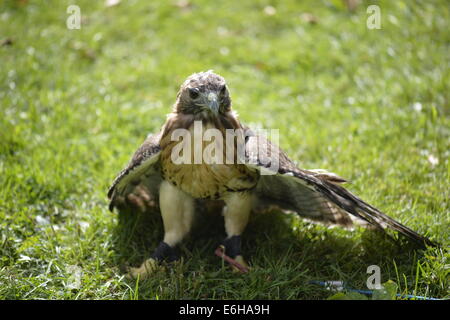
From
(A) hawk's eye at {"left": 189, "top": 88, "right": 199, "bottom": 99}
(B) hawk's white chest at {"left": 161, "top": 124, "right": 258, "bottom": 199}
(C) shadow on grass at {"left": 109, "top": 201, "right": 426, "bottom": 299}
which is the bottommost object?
(C) shadow on grass at {"left": 109, "top": 201, "right": 426, "bottom": 299}

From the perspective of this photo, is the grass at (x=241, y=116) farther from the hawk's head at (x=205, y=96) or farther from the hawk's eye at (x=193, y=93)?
the hawk's eye at (x=193, y=93)

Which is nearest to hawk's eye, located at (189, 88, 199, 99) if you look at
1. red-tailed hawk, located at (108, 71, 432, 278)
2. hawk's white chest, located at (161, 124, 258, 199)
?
red-tailed hawk, located at (108, 71, 432, 278)

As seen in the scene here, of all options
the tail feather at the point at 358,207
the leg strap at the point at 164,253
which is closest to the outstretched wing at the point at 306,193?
the tail feather at the point at 358,207

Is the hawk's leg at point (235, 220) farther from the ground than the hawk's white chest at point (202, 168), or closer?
closer

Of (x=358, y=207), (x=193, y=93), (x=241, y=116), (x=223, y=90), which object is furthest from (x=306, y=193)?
(x=241, y=116)

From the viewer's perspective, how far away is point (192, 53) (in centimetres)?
736

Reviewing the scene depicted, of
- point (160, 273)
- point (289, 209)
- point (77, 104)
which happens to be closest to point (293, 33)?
point (77, 104)

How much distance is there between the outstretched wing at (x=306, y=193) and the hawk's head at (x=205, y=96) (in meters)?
0.39

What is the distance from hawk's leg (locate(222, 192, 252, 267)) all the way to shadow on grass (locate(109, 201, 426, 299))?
0.13 meters

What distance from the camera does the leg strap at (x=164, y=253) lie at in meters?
4.13

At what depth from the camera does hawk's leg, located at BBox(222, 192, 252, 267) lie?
4.09 m

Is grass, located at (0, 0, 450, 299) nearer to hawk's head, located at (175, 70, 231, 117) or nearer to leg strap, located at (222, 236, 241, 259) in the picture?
leg strap, located at (222, 236, 241, 259)

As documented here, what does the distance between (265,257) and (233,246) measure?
0.29 metres

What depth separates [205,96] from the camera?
11.9ft
